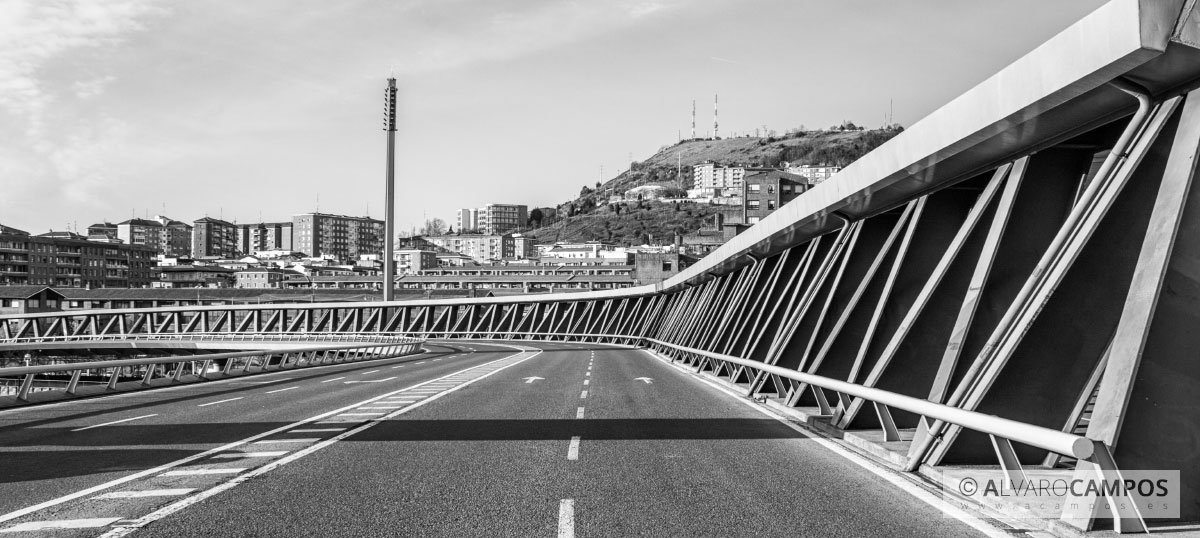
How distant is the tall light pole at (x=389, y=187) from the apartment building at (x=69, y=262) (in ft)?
250

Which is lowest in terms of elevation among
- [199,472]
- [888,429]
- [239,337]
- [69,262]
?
[239,337]

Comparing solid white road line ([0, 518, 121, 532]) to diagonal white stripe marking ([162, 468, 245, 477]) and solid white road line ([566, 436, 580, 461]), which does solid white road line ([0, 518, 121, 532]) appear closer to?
diagonal white stripe marking ([162, 468, 245, 477])

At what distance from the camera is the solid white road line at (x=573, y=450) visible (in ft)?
34.1

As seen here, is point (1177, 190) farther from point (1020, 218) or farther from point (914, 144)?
point (914, 144)

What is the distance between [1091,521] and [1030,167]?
195 inches

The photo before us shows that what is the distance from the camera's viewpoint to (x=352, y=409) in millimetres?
16844

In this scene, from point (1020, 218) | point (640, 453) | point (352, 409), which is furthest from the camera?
point (352, 409)

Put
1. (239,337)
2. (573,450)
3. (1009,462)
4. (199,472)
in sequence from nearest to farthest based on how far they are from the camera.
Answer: (1009,462)
(199,472)
(573,450)
(239,337)

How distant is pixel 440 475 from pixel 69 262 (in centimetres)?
16525

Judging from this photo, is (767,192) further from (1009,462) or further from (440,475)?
(1009,462)

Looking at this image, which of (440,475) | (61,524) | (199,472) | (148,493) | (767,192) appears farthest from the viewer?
(767,192)

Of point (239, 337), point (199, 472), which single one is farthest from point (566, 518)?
point (239, 337)

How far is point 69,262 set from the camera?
14750 cm

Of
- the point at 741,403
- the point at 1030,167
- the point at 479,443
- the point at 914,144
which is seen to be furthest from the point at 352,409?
the point at 1030,167
